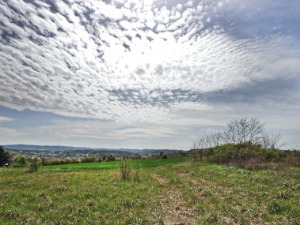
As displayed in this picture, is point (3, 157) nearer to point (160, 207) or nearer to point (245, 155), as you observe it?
point (245, 155)

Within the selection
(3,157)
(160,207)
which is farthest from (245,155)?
(3,157)

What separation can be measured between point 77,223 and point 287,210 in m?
9.59

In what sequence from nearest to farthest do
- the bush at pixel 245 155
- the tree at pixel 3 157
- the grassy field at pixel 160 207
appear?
the grassy field at pixel 160 207 < the bush at pixel 245 155 < the tree at pixel 3 157

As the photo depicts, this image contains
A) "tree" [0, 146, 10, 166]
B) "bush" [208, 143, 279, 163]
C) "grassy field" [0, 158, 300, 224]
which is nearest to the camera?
"grassy field" [0, 158, 300, 224]

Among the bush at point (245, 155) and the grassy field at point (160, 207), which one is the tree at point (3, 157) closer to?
the bush at point (245, 155)

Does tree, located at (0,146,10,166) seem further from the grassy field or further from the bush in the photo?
the grassy field

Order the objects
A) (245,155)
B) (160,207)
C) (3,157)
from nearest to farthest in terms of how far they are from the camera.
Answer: (160,207) → (245,155) → (3,157)

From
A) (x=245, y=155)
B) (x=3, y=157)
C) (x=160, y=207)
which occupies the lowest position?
(x=160, y=207)

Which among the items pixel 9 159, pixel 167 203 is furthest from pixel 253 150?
pixel 9 159

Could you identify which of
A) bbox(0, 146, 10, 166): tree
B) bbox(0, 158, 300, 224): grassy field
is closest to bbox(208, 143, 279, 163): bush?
bbox(0, 158, 300, 224): grassy field

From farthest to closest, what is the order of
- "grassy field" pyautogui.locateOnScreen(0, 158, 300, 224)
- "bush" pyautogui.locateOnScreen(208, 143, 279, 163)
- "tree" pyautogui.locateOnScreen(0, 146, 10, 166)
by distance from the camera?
1. "tree" pyautogui.locateOnScreen(0, 146, 10, 166)
2. "bush" pyautogui.locateOnScreen(208, 143, 279, 163)
3. "grassy field" pyautogui.locateOnScreen(0, 158, 300, 224)

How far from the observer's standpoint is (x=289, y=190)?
675 inches

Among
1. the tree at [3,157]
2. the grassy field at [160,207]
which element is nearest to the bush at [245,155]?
the grassy field at [160,207]

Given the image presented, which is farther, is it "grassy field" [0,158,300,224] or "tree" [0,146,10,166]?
"tree" [0,146,10,166]
